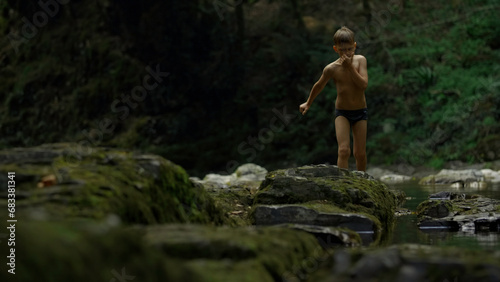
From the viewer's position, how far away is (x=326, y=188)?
5.53m

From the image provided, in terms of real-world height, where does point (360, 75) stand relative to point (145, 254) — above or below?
above

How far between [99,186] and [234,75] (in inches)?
690

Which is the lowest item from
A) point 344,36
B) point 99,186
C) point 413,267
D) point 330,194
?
point 413,267

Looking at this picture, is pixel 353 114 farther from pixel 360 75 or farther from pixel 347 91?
pixel 360 75

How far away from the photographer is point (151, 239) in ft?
9.12

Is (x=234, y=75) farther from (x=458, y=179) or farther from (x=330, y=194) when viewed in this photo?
(x=330, y=194)

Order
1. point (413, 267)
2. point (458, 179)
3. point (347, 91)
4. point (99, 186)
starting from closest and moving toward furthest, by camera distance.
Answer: point (413, 267)
point (99, 186)
point (347, 91)
point (458, 179)

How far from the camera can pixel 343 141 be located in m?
6.85

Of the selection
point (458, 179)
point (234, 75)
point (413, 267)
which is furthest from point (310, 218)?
point (234, 75)

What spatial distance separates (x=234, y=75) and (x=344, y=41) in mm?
14191

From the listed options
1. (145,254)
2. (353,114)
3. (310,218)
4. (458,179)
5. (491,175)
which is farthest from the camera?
(491,175)

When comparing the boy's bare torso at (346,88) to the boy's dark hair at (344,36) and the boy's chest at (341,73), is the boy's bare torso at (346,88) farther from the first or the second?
the boy's dark hair at (344,36)

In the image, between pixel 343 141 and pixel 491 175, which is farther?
pixel 491 175

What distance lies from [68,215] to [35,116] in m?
19.4
